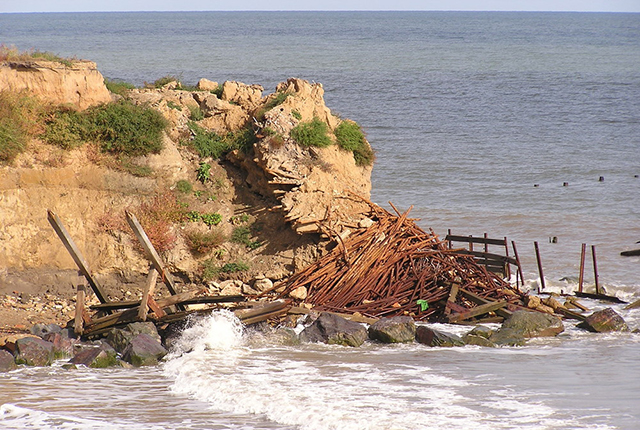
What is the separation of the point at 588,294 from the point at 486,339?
4.35 m

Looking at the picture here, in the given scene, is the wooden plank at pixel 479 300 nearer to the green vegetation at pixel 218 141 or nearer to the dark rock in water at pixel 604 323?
the dark rock in water at pixel 604 323

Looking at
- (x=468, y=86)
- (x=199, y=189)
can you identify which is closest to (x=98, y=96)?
(x=199, y=189)

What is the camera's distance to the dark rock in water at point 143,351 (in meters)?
11.4

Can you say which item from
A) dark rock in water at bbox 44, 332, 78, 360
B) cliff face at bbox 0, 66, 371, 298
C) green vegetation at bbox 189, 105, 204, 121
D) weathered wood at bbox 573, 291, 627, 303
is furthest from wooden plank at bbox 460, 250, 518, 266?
dark rock in water at bbox 44, 332, 78, 360

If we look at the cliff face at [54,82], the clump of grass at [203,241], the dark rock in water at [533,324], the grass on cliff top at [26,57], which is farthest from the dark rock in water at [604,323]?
the grass on cliff top at [26,57]

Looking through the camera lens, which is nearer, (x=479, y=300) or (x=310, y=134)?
(x=479, y=300)

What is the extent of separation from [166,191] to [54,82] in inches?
127

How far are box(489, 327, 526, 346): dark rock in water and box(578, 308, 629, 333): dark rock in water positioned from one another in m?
1.41

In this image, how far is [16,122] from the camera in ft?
48.1

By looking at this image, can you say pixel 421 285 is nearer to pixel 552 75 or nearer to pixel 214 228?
pixel 214 228

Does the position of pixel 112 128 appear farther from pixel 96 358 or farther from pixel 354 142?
pixel 96 358

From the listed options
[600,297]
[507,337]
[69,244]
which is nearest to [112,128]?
[69,244]

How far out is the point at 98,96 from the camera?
15758 millimetres

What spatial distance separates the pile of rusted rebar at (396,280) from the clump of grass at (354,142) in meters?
2.20
